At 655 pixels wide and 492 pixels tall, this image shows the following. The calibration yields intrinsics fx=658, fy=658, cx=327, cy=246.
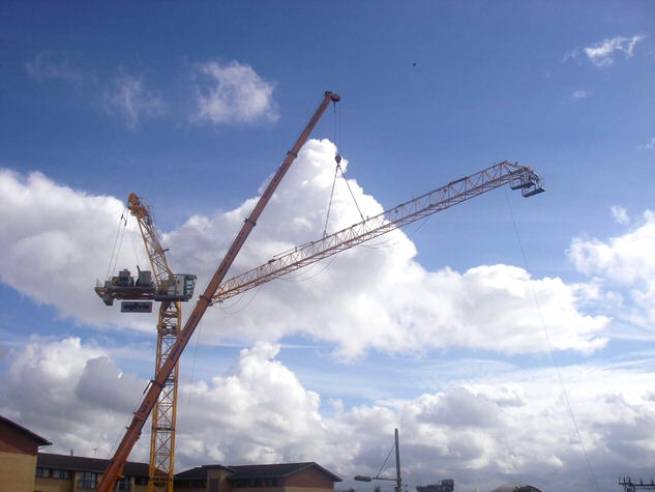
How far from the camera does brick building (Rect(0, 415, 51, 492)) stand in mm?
58969

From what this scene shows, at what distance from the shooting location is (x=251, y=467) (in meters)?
87.8

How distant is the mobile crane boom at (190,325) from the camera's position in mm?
60312

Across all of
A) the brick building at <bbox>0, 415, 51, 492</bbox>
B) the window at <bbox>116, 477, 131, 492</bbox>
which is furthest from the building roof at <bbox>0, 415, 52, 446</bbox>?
the window at <bbox>116, 477, 131, 492</bbox>

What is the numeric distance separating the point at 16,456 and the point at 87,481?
60.7 feet

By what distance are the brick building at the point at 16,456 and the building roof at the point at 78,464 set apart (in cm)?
950

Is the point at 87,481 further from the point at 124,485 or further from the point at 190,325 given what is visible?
the point at 190,325

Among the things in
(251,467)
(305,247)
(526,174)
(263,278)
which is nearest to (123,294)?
(263,278)

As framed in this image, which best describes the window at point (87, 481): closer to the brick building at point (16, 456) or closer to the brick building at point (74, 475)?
the brick building at point (74, 475)

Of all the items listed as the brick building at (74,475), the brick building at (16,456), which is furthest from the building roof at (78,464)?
the brick building at (16,456)

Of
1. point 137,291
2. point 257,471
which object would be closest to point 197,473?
point 257,471

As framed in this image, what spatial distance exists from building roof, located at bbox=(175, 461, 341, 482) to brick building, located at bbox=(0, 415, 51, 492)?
28629 mm

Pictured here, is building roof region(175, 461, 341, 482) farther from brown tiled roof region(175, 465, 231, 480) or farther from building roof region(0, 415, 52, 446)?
building roof region(0, 415, 52, 446)

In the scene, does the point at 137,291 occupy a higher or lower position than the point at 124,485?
higher

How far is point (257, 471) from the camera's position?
85250 millimetres
